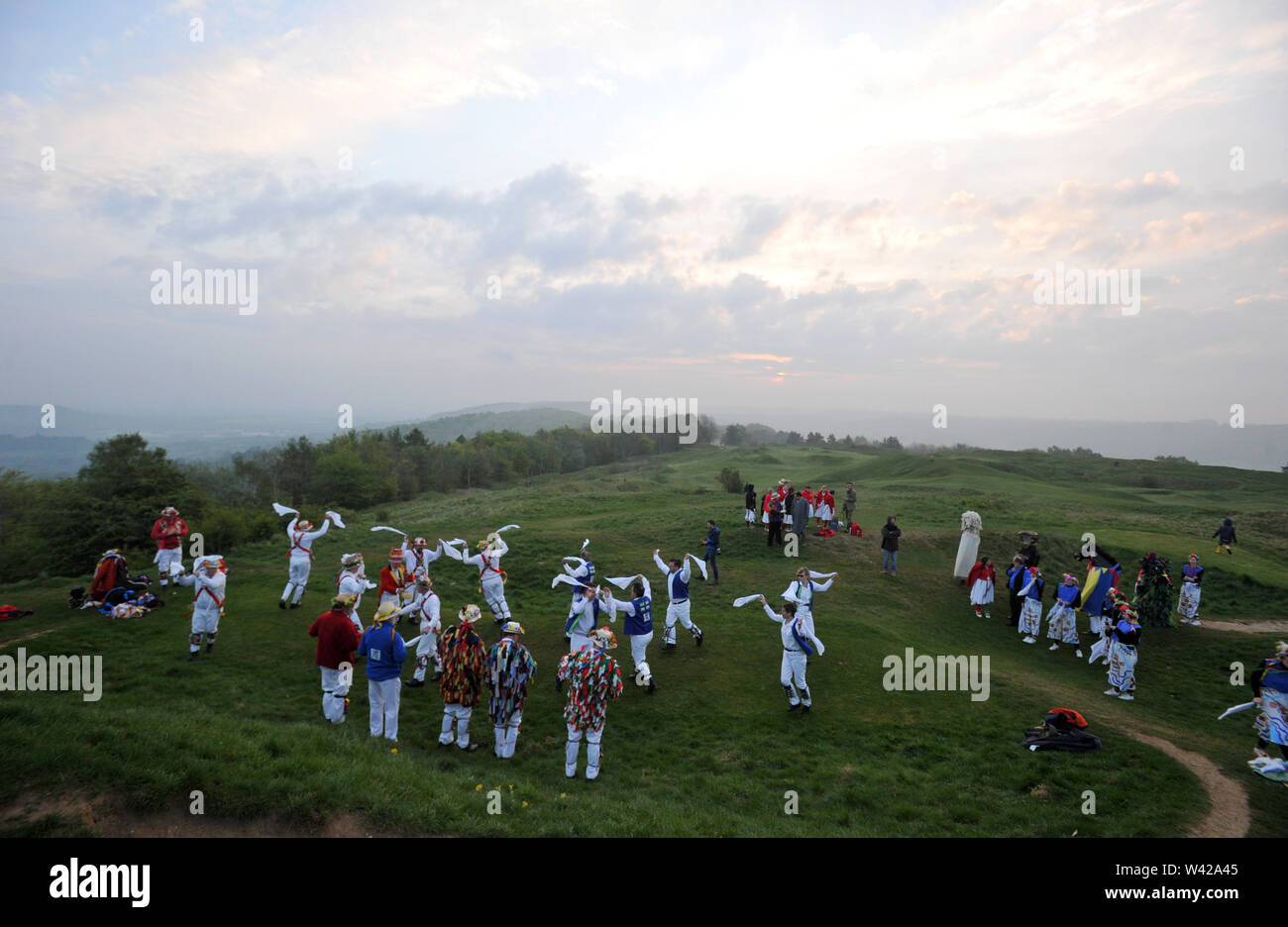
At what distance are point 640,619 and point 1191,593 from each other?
18440 millimetres

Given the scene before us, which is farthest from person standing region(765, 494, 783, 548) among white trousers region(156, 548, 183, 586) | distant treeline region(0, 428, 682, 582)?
distant treeline region(0, 428, 682, 582)

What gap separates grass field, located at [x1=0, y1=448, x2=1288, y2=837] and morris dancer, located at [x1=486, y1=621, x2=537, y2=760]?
2.05ft

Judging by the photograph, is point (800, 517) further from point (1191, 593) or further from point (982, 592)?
point (1191, 593)

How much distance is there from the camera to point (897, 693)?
11.9 metres

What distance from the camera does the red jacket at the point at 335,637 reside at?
361 inches

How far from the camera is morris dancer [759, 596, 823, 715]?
10656 mm

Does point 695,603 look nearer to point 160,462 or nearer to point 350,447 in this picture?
point 160,462

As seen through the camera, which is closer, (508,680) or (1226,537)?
(508,680)

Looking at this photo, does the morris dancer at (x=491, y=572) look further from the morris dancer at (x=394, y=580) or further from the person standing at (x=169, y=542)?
the person standing at (x=169, y=542)

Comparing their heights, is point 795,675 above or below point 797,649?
below

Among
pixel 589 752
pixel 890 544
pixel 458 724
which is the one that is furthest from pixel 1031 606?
pixel 458 724

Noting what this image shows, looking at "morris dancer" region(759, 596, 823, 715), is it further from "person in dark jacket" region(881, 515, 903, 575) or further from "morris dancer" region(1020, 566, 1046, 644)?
"person in dark jacket" region(881, 515, 903, 575)

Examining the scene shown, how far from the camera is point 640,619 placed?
11391mm
